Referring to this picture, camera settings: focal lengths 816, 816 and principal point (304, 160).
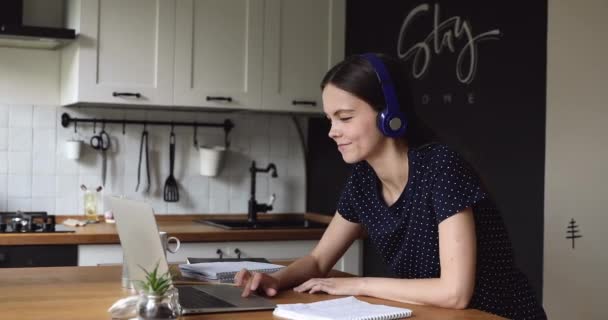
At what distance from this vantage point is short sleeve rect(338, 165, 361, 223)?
2408mm

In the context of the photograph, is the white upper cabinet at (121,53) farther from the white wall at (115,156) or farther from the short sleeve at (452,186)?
the short sleeve at (452,186)

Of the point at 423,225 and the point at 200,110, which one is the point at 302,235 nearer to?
the point at 200,110

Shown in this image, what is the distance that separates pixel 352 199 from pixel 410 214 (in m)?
0.28

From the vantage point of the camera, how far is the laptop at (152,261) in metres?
1.88

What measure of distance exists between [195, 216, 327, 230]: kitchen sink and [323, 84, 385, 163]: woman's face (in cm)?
190

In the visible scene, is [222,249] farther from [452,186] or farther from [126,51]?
[452,186]

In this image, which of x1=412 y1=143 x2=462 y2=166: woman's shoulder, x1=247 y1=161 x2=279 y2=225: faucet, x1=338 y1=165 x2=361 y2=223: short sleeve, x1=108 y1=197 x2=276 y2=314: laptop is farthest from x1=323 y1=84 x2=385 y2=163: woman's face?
x1=247 y1=161 x2=279 y2=225: faucet

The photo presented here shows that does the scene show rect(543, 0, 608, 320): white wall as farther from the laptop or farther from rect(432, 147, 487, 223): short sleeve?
the laptop

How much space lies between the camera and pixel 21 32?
3.70m

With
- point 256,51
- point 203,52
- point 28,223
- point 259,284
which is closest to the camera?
point 259,284

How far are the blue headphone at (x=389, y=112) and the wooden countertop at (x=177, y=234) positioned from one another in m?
1.83

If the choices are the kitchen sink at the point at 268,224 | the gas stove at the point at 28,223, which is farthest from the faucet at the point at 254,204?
the gas stove at the point at 28,223

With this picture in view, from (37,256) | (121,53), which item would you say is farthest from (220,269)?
(121,53)

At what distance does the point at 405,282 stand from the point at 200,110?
8.23 ft
